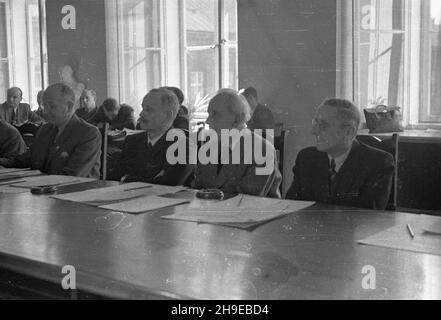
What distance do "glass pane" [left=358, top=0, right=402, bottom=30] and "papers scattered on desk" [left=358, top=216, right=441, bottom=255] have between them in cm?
128

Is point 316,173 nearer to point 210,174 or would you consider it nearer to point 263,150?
point 263,150

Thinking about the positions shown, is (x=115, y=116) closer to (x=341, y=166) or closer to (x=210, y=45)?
(x=210, y=45)

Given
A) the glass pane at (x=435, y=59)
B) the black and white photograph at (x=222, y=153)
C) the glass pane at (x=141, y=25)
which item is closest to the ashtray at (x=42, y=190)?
the black and white photograph at (x=222, y=153)

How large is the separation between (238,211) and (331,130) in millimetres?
387

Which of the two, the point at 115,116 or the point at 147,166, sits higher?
the point at 115,116

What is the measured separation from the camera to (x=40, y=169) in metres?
2.06

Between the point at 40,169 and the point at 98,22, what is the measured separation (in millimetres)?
867

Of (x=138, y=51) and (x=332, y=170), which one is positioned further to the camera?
(x=138, y=51)

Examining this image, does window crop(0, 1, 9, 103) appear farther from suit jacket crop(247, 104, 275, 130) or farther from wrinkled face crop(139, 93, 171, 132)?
suit jacket crop(247, 104, 275, 130)

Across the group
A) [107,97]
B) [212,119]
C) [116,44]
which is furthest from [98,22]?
[212,119]

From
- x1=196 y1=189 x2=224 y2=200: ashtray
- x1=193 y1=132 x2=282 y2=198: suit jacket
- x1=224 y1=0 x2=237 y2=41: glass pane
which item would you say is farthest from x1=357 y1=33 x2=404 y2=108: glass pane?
x1=196 y1=189 x2=224 y2=200: ashtray

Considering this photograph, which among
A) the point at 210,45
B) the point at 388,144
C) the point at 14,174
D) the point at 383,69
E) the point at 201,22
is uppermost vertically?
the point at 201,22

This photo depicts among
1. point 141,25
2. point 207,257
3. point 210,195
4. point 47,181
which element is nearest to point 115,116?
point 141,25

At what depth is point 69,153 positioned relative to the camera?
2.02 metres
